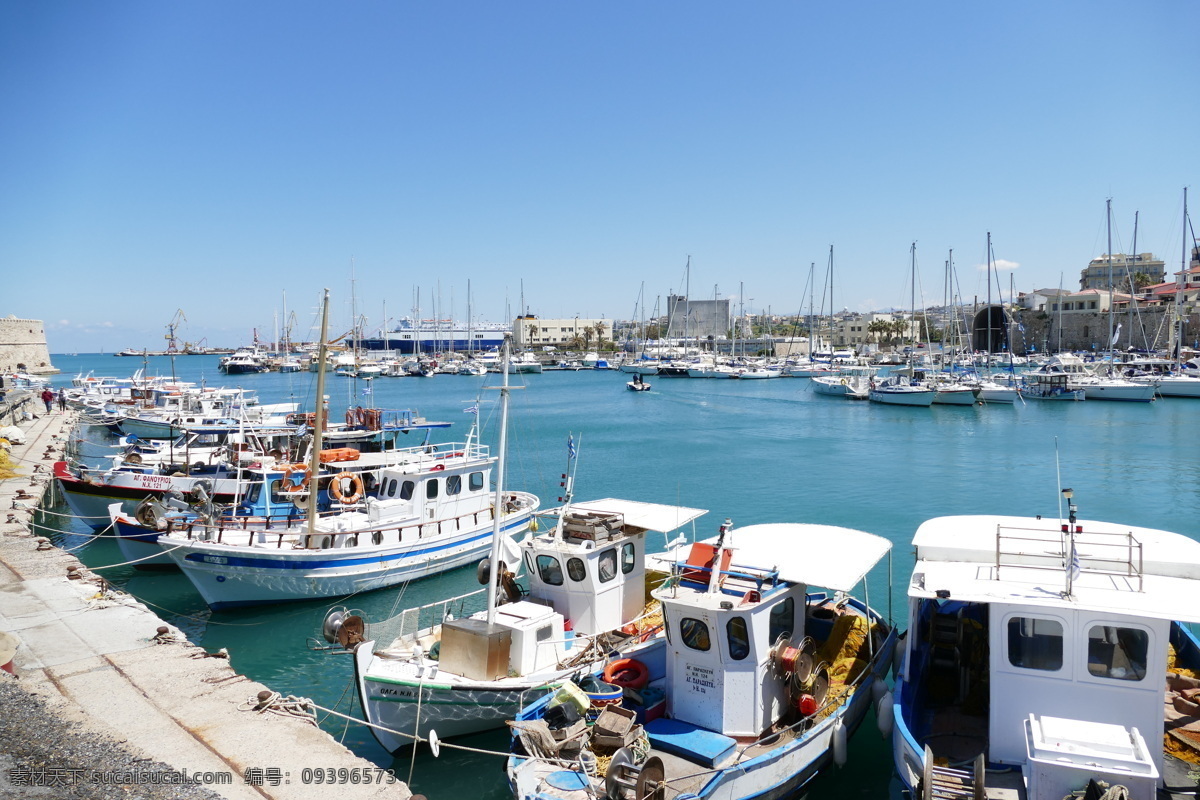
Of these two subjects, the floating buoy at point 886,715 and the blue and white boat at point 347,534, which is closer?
the floating buoy at point 886,715

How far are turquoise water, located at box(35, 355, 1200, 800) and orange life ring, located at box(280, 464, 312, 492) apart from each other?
3660mm

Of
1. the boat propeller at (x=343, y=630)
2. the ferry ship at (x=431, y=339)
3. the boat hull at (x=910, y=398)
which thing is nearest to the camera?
the boat propeller at (x=343, y=630)

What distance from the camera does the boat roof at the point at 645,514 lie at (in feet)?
45.1

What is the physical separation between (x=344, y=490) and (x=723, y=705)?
44.5ft

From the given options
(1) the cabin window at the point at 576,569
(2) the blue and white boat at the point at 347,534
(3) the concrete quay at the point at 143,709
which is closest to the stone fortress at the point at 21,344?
(2) the blue and white boat at the point at 347,534

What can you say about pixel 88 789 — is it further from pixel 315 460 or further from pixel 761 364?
pixel 761 364

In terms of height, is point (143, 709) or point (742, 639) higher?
point (742, 639)

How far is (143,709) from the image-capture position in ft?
34.3

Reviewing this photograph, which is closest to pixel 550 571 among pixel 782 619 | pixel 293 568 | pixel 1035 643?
pixel 782 619

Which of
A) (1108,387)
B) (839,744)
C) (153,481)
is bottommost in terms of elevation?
(839,744)

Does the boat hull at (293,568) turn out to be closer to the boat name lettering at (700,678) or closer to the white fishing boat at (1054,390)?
the boat name lettering at (700,678)

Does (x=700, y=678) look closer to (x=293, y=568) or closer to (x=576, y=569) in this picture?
(x=576, y=569)

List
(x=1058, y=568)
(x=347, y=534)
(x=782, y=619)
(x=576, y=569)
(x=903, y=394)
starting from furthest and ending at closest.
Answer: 1. (x=903, y=394)
2. (x=347, y=534)
3. (x=576, y=569)
4. (x=782, y=619)
5. (x=1058, y=568)

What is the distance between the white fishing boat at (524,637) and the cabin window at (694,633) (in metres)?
1.74
